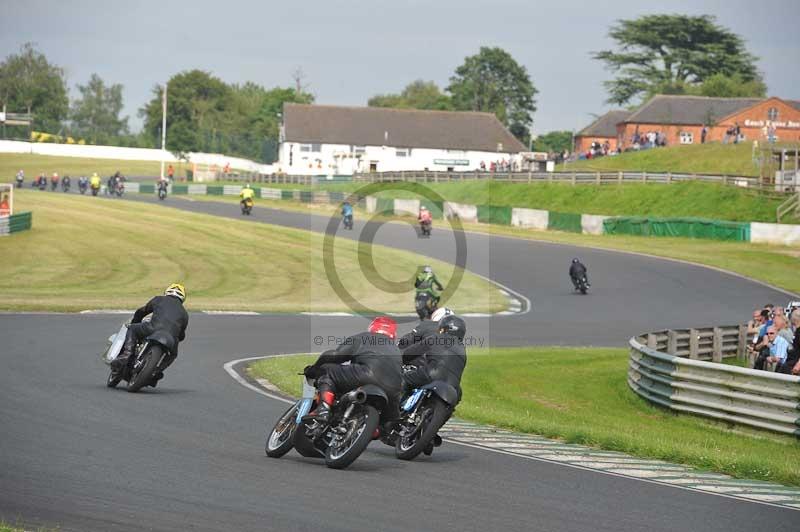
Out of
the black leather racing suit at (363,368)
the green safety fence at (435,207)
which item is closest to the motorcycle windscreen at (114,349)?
the black leather racing suit at (363,368)

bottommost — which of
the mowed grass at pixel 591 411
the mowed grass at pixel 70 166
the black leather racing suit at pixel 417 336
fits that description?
the mowed grass at pixel 591 411

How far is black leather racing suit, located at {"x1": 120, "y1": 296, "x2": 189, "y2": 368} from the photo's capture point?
14.0m

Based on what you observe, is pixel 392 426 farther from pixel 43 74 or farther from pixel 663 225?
pixel 43 74

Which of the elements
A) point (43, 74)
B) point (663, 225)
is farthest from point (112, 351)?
point (43, 74)

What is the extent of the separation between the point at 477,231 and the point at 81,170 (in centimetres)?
6229

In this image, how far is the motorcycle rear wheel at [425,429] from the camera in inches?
404

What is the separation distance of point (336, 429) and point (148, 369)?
Answer: 4806mm

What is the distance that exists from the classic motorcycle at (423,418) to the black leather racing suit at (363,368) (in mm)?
529

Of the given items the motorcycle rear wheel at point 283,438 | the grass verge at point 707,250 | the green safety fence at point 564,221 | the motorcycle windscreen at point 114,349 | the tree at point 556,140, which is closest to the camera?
the motorcycle rear wheel at point 283,438

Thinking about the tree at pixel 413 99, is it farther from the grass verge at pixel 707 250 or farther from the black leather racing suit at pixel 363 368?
the black leather racing suit at pixel 363 368

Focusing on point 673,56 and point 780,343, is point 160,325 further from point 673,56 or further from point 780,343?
point 673,56

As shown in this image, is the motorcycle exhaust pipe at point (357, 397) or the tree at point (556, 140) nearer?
the motorcycle exhaust pipe at point (357, 397)

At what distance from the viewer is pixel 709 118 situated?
9600 cm

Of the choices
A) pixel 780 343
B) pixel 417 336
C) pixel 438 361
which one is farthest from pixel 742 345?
pixel 438 361
